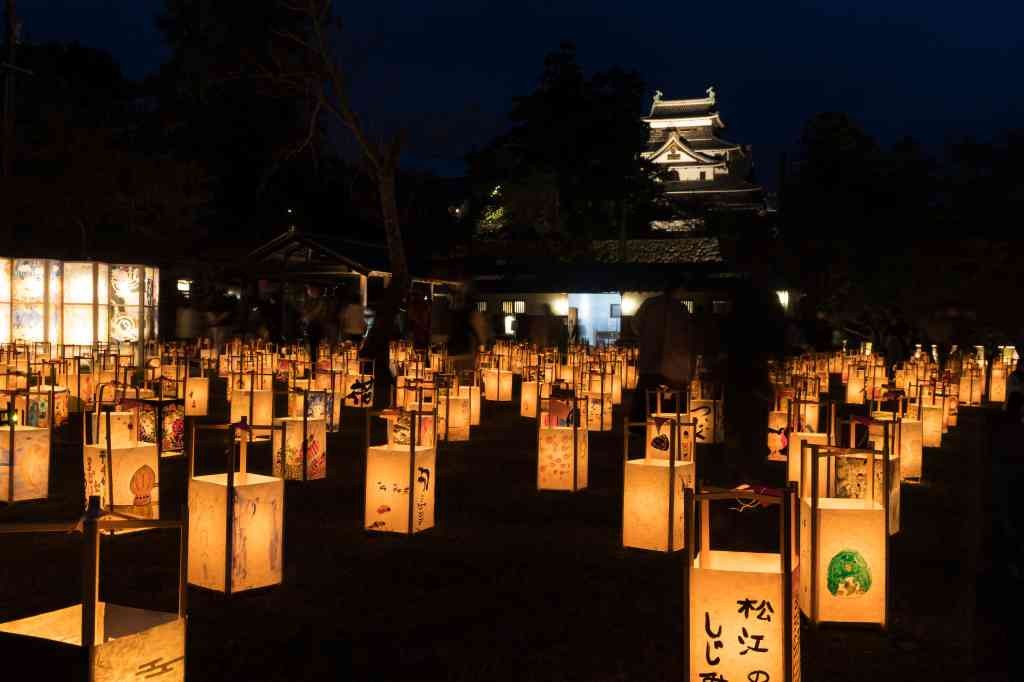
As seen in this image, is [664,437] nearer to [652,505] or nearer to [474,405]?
[652,505]

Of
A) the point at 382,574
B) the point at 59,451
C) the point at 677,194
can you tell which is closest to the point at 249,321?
the point at 59,451

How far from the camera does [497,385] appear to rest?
643 inches

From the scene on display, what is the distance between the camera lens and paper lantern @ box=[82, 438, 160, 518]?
21.2ft

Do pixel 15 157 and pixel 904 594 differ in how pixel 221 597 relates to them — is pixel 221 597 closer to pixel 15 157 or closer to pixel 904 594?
pixel 904 594

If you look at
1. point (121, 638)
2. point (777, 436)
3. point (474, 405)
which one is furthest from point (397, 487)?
point (474, 405)

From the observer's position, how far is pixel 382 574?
232 inches

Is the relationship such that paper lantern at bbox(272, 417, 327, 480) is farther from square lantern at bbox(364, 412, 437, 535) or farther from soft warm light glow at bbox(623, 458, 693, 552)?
soft warm light glow at bbox(623, 458, 693, 552)

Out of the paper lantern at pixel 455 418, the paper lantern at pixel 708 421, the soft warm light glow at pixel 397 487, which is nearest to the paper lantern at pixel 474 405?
the paper lantern at pixel 455 418

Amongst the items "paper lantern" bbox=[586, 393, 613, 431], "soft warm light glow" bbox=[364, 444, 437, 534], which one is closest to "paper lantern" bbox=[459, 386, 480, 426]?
"paper lantern" bbox=[586, 393, 613, 431]

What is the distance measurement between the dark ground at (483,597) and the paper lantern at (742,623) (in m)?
0.21

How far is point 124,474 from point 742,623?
4193 millimetres

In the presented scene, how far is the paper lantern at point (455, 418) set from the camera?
37.1 feet

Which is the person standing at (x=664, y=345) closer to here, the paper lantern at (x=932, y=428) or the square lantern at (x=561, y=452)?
the square lantern at (x=561, y=452)

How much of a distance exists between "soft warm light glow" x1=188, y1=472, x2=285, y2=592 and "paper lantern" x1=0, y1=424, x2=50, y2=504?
8.17ft
